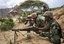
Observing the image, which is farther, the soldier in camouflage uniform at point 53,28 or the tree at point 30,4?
the tree at point 30,4

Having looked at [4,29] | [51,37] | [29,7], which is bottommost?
[29,7]

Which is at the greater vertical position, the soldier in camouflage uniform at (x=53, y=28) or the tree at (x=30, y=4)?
the soldier in camouflage uniform at (x=53, y=28)

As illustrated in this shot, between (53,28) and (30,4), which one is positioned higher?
(53,28)

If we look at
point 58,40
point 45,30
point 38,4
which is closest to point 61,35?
point 58,40

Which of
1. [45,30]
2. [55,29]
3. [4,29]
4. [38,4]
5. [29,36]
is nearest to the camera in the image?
[55,29]

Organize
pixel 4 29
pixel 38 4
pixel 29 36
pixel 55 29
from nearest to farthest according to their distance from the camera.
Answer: pixel 55 29
pixel 29 36
pixel 4 29
pixel 38 4

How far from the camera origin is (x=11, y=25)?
44.2ft

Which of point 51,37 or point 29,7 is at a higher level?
point 51,37

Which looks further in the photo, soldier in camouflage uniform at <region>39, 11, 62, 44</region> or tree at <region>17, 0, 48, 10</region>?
tree at <region>17, 0, 48, 10</region>

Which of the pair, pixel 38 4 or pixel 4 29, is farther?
pixel 38 4

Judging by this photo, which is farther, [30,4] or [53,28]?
[30,4]

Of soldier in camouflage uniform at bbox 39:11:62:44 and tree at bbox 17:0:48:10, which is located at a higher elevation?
soldier in camouflage uniform at bbox 39:11:62:44

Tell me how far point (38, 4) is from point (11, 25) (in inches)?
824

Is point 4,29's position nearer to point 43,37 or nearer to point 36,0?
point 43,37
